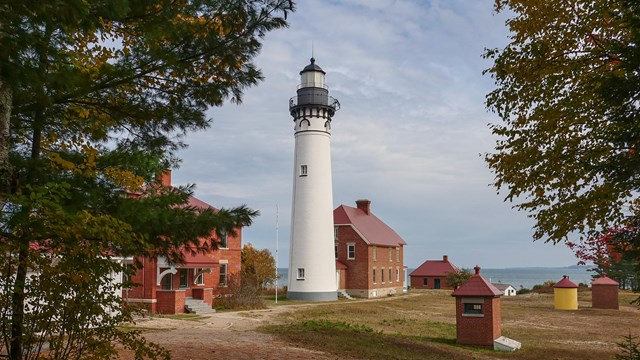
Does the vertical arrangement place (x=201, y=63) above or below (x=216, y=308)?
above

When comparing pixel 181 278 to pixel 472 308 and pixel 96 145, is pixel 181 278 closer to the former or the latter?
pixel 472 308

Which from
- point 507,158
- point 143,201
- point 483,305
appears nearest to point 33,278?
point 143,201

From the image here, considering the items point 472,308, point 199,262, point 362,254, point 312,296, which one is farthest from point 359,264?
point 472,308

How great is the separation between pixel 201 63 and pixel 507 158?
6589 mm

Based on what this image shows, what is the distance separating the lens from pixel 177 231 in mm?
8758

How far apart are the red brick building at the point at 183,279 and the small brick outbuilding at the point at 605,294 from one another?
2404 cm

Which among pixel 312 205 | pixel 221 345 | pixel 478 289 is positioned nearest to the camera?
pixel 221 345

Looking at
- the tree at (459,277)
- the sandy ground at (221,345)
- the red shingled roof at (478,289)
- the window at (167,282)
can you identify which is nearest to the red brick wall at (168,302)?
the window at (167,282)

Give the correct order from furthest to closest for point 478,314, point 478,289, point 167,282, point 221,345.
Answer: point 167,282, point 478,289, point 478,314, point 221,345

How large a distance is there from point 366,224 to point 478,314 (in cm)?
3211

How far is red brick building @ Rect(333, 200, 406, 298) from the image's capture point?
47.0m

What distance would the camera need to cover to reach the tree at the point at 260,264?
44875 millimetres

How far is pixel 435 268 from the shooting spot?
69.8 m

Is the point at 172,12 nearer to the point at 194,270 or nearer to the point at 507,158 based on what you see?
the point at 507,158
